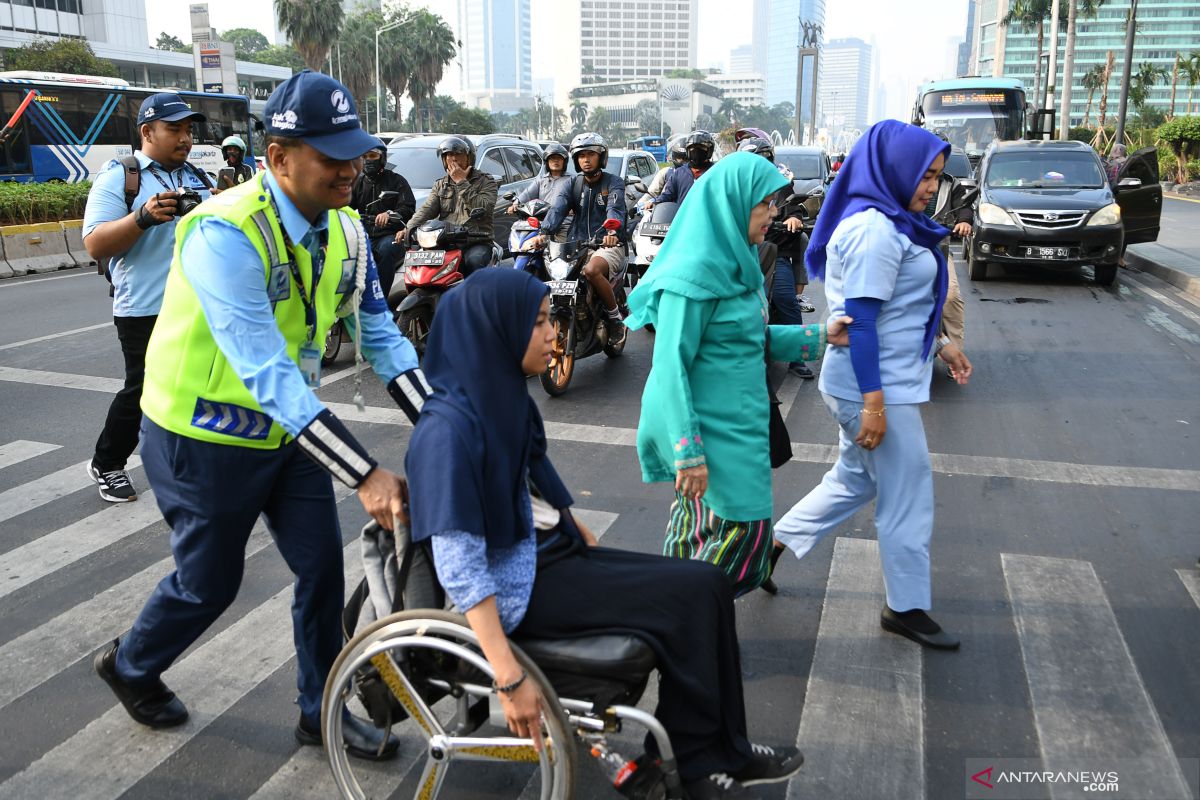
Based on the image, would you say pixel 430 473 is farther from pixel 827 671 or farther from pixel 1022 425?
pixel 1022 425

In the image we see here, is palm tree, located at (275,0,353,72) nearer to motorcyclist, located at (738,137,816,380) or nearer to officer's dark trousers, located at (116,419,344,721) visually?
motorcyclist, located at (738,137,816,380)

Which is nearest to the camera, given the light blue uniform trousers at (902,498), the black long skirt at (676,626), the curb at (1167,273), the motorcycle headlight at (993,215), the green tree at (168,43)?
the black long skirt at (676,626)

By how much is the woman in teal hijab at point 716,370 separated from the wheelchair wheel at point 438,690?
3.30ft

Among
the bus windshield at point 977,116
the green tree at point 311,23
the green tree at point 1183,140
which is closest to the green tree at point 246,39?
the green tree at point 311,23

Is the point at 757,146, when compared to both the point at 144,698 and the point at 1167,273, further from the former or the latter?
the point at 1167,273

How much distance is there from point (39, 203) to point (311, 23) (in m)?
48.5

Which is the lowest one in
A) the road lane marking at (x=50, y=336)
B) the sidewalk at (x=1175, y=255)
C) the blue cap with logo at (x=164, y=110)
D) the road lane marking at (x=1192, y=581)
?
the road lane marking at (x=1192, y=581)

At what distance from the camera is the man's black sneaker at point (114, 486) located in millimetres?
5133

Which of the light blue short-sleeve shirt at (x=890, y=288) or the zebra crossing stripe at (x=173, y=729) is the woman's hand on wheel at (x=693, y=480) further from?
the zebra crossing stripe at (x=173, y=729)

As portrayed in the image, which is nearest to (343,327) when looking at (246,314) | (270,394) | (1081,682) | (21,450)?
(21,450)

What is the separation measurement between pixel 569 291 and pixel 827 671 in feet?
14.2

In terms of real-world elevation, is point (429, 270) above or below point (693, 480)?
above

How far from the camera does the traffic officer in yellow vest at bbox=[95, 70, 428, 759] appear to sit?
245cm

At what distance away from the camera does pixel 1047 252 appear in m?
12.1
